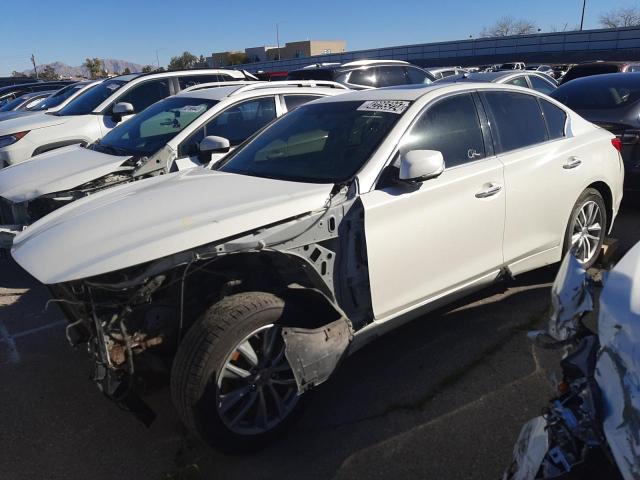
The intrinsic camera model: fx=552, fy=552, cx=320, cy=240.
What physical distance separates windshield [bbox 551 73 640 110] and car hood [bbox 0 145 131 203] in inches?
218

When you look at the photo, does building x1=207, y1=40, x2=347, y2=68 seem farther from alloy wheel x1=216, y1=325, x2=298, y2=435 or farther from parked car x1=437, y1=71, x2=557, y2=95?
alloy wheel x1=216, y1=325, x2=298, y2=435

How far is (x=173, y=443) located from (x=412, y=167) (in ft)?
6.74

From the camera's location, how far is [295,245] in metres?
2.92

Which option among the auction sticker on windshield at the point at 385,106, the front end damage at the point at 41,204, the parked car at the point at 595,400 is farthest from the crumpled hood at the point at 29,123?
the parked car at the point at 595,400

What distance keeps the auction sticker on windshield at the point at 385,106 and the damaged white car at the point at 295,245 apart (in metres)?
0.01

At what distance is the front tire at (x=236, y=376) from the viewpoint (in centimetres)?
266

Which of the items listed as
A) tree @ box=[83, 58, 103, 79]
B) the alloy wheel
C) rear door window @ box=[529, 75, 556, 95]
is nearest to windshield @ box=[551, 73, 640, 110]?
rear door window @ box=[529, 75, 556, 95]

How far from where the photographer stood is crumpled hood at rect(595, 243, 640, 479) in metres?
1.53

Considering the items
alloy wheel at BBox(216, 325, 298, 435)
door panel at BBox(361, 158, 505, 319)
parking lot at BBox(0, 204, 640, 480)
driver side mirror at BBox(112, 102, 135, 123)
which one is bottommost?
parking lot at BBox(0, 204, 640, 480)

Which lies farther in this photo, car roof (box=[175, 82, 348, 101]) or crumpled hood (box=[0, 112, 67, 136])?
crumpled hood (box=[0, 112, 67, 136])

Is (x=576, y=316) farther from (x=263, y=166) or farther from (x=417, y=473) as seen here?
(x=263, y=166)

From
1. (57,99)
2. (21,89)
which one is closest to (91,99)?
(57,99)

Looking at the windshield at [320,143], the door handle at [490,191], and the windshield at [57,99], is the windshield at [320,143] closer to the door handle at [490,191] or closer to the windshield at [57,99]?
the door handle at [490,191]

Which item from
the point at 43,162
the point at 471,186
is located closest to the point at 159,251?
the point at 471,186
